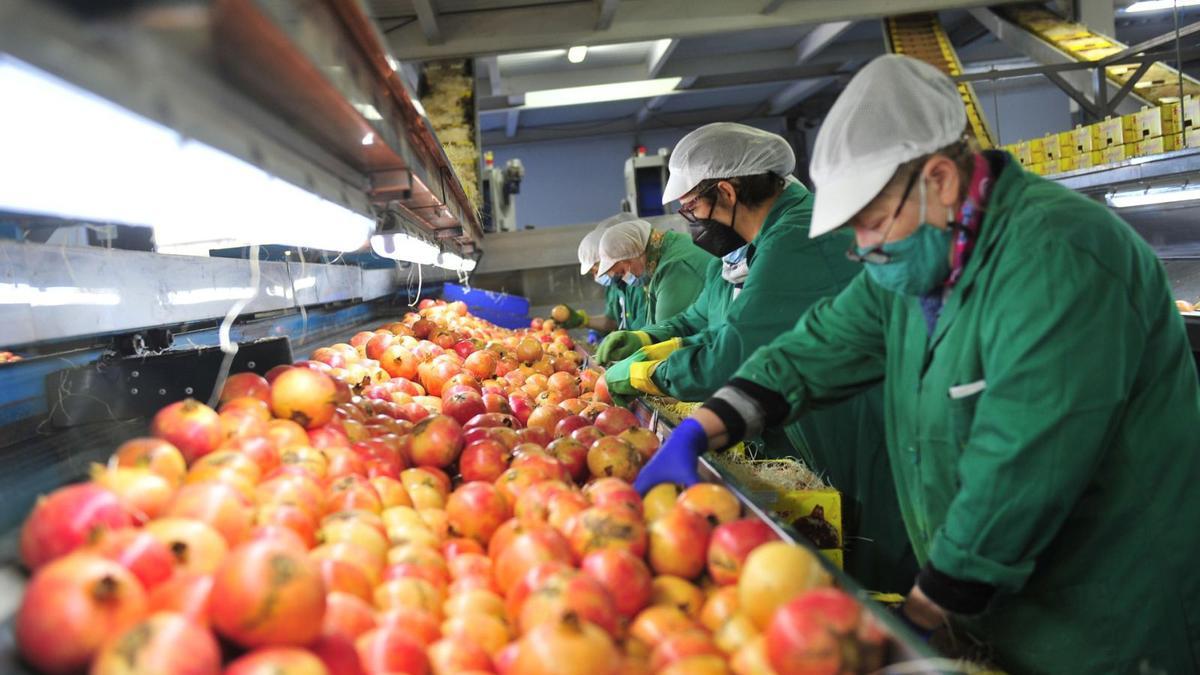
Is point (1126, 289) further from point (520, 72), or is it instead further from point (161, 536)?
point (520, 72)

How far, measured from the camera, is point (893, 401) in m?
2.43

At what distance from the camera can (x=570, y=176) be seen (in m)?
22.0

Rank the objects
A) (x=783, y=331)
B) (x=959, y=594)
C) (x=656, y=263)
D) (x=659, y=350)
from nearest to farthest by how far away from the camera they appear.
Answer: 1. (x=959, y=594)
2. (x=783, y=331)
3. (x=659, y=350)
4. (x=656, y=263)

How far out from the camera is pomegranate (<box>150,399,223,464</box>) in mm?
1862

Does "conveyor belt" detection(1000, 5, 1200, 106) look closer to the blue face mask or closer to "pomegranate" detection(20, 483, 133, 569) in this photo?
the blue face mask

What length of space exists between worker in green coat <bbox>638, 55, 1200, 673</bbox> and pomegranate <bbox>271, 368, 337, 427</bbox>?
36.3 inches

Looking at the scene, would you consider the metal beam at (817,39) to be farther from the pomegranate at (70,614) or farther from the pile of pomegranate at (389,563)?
the pomegranate at (70,614)

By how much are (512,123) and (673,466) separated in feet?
57.8

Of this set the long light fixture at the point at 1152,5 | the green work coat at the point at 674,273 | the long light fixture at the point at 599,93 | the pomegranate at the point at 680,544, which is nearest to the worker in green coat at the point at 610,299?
the green work coat at the point at 674,273

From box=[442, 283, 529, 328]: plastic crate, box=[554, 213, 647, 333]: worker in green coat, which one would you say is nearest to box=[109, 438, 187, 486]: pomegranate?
box=[554, 213, 647, 333]: worker in green coat

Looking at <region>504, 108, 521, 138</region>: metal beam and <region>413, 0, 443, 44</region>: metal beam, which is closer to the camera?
<region>413, 0, 443, 44</region>: metal beam

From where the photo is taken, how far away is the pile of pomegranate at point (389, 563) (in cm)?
119

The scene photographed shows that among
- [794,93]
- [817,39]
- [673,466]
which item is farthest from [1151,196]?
[794,93]

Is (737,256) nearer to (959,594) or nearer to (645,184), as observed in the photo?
(959,594)
